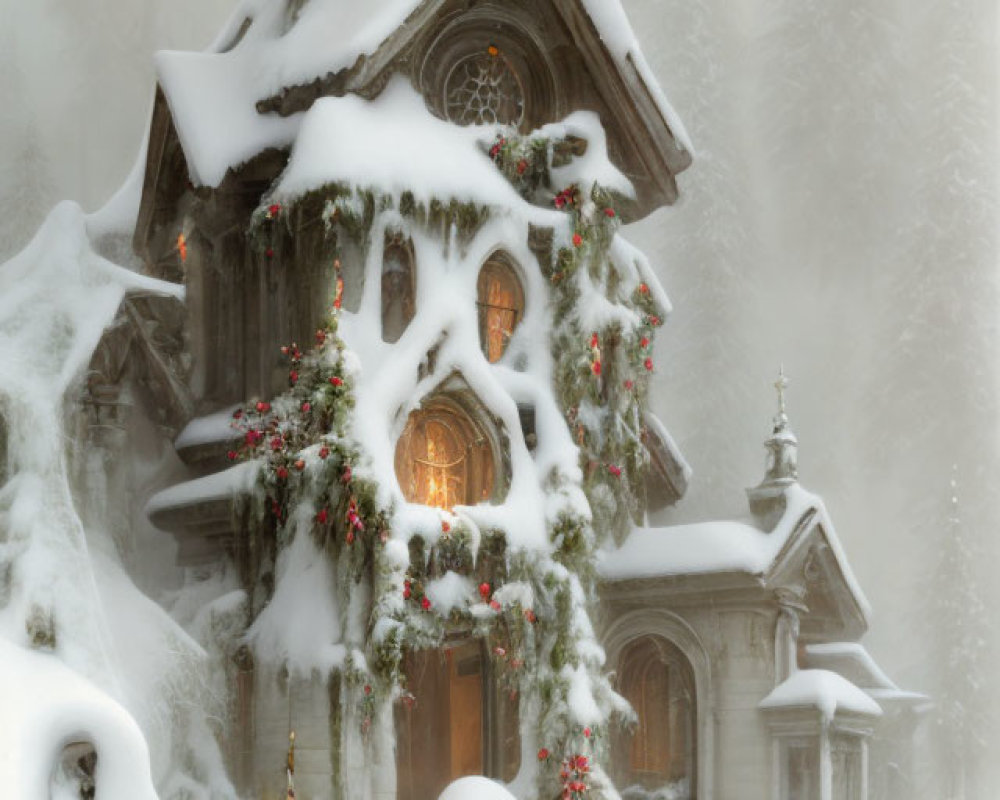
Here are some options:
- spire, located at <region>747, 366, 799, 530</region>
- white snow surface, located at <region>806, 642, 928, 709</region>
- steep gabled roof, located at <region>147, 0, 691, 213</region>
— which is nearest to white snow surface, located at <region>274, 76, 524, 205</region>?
steep gabled roof, located at <region>147, 0, 691, 213</region>

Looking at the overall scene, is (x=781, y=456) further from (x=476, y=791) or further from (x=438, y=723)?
(x=476, y=791)

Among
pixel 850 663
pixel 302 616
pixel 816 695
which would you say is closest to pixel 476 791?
pixel 302 616

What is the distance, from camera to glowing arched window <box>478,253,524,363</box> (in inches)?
876

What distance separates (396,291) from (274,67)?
3706 millimetres

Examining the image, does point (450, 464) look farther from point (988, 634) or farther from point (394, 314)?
point (988, 634)

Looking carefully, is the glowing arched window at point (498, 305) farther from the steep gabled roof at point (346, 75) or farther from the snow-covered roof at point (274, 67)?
the snow-covered roof at point (274, 67)

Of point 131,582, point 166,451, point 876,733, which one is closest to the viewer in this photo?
point 131,582

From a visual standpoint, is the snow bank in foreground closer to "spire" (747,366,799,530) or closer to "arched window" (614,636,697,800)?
"arched window" (614,636,697,800)

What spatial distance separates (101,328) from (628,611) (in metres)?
7.94

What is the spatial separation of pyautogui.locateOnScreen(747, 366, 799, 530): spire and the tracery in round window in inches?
211

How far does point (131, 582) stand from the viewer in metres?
20.2

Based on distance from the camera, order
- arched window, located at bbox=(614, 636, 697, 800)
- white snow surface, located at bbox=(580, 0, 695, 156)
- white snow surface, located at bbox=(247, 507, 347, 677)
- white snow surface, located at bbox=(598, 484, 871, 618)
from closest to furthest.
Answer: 1. white snow surface, located at bbox=(247, 507, 347, 677)
2. white snow surface, located at bbox=(598, 484, 871, 618)
3. white snow surface, located at bbox=(580, 0, 695, 156)
4. arched window, located at bbox=(614, 636, 697, 800)

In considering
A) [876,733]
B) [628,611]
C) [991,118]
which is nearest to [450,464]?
[628,611]

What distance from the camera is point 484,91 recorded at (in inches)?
917
